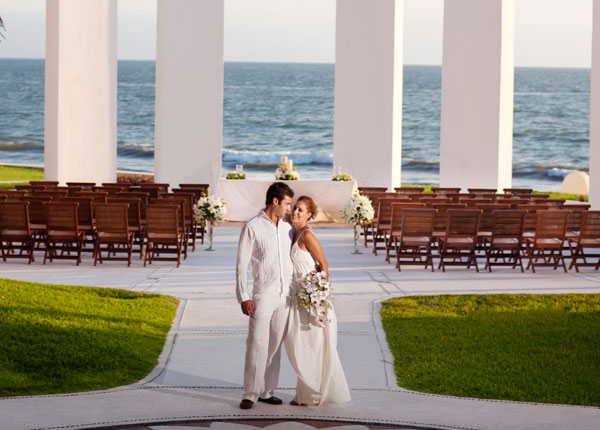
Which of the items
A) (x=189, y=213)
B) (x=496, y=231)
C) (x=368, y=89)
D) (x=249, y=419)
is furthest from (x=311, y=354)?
(x=368, y=89)

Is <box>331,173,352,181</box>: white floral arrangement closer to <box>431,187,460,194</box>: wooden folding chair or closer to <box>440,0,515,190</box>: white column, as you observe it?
<box>431,187,460,194</box>: wooden folding chair

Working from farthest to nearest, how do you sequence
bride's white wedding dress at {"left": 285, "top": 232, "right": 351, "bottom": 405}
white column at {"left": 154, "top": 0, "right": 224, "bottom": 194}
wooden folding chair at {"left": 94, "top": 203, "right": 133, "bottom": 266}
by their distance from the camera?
1. white column at {"left": 154, "top": 0, "right": 224, "bottom": 194}
2. wooden folding chair at {"left": 94, "top": 203, "right": 133, "bottom": 266}
3. bride's white wedding dress at {"left": 285, "top": 232, "right": 351, "bottom": 405}

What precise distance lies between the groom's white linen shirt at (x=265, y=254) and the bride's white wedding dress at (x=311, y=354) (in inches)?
4.8

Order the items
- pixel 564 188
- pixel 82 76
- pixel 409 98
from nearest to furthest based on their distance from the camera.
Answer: pixel 82 76 → pixel 564 188 → pixel 409 98

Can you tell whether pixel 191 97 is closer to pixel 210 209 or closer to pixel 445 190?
pixel 445 190

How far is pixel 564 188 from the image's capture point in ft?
99.2

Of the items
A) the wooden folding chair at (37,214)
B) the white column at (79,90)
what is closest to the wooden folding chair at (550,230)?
the wooden folding chair at (37,214)

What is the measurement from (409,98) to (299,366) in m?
66.1

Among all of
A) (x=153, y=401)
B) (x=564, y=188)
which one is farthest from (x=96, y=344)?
(x=564, y=188)

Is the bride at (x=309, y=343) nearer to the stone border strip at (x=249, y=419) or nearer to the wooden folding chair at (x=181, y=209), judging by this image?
the stone border strip at (x=249, y=419)

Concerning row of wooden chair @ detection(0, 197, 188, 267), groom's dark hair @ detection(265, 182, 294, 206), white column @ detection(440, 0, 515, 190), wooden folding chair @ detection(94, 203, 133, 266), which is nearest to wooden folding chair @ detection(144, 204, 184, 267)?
row of wooden chair @ detection(0, 197, 188, 267)

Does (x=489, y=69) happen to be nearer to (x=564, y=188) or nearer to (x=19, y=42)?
(x=564, y=188)

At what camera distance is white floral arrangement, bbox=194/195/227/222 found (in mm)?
14992

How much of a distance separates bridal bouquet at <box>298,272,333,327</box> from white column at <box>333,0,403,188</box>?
16884 mm
